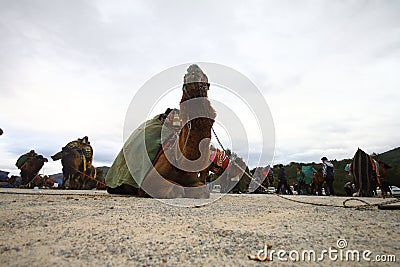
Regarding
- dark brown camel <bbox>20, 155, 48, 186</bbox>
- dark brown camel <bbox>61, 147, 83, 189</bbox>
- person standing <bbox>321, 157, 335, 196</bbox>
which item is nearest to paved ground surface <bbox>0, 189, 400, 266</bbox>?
person standing <bbox>321, 157, 335, 196</bbox>

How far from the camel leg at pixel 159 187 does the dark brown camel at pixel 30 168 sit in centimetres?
1195

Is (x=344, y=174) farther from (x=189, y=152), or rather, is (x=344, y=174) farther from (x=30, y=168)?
(x=30, y=168)

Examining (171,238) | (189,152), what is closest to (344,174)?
(189,152)

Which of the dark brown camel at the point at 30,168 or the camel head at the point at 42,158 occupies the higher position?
the camel head at the point at 42,158

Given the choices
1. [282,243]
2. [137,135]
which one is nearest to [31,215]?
[282,243]

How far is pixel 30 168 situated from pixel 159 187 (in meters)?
12.5

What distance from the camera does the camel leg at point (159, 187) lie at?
4.83 meters

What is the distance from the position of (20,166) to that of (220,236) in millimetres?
15568

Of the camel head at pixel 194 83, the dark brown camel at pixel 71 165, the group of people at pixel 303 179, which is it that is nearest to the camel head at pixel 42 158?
the dark brown camel at pixel 71 165

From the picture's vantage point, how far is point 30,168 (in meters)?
14.2

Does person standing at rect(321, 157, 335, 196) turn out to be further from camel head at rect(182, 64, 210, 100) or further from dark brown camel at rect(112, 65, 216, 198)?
camel head at rect(182, 64, 210, 100)

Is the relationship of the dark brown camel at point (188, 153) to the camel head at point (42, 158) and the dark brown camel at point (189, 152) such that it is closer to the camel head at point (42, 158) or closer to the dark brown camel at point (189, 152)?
the dark brown camel at point (189, 152)

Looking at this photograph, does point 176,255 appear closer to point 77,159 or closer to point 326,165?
point 326,165

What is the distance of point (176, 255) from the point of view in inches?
60.2
